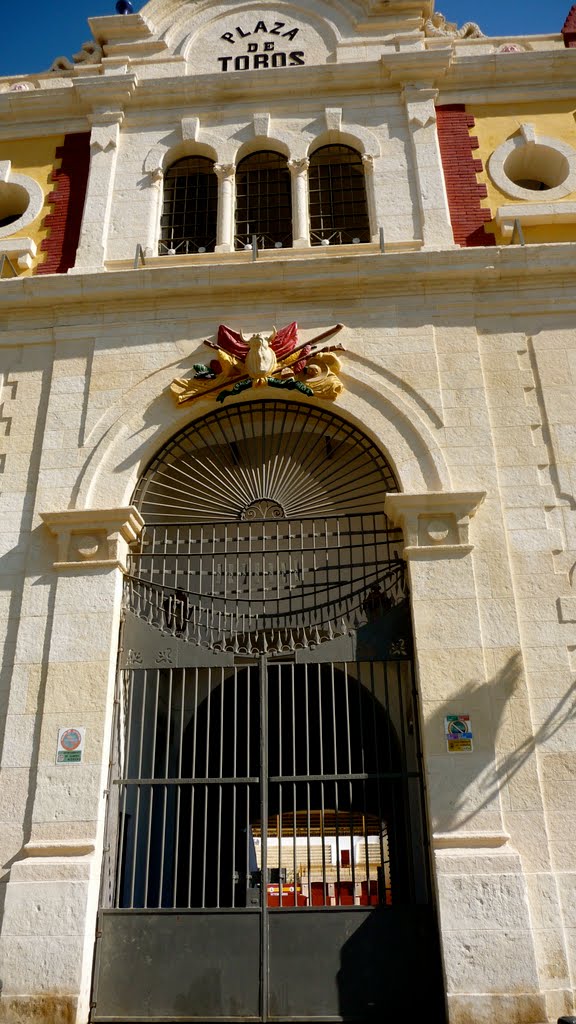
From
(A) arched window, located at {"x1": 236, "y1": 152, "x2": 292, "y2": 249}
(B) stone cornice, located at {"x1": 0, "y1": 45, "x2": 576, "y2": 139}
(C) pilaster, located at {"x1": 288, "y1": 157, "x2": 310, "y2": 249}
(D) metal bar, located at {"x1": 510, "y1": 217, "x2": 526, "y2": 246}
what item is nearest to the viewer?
→ (D) metal bar, located at {"x1": 510, "y1": 217, "x2": 526, "y2": 246}

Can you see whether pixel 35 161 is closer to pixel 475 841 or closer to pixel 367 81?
pixel 367 81

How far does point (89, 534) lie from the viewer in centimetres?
870

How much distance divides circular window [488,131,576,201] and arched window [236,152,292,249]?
262 cm

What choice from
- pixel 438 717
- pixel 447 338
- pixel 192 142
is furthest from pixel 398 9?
pixel 438 717

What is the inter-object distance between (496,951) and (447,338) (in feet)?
19.6

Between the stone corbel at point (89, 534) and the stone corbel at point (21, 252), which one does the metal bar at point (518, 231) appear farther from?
the stone corbel at point (21, 252)

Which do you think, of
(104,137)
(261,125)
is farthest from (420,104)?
(104,137)

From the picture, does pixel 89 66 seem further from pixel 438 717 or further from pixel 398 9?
pixel 438 717

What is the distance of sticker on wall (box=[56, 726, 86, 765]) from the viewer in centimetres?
777

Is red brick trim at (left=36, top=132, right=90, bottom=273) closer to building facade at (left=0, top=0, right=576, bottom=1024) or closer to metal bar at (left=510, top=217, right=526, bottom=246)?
building facade at (left=0, top=0, right=576, bottom=1024)

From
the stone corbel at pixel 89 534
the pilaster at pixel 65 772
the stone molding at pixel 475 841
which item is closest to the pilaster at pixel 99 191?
the stone corbel at pixel 89 534

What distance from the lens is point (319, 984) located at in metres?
7.19

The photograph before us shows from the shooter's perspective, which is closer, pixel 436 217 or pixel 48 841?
pixel 48 841

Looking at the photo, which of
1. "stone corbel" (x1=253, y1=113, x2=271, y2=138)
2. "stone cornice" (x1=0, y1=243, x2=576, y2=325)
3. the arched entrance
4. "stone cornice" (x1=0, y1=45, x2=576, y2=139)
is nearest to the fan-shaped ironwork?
the arched entrance
